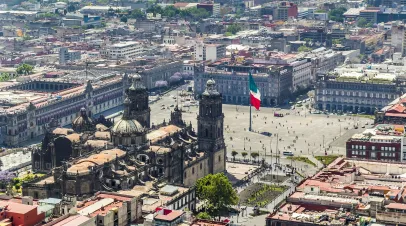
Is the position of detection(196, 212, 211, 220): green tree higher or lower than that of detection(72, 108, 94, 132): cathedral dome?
lower

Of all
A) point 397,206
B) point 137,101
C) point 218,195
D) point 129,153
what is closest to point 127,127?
point 129,153

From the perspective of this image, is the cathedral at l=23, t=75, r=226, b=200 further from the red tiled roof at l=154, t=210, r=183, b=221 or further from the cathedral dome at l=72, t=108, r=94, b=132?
the red tiled roof at l=154, t=210, r=183, b=221

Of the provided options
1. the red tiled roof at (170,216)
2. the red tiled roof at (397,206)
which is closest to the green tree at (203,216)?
the red tiled roof at (170,216)

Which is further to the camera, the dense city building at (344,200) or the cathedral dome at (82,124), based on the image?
the cathedral dome at (82,124)

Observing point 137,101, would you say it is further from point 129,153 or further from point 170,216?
point 170,216

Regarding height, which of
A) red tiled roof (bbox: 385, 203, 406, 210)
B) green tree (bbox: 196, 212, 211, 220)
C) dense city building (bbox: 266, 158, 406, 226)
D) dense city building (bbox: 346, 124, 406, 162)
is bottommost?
green tree (bbox: 196, 212, 211, 220)

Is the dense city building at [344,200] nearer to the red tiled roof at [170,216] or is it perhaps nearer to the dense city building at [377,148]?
the red tiled roof at [170,216]

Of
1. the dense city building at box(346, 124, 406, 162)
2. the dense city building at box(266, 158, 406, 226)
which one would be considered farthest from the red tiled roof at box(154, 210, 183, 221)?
the dense city building at box(346, 124, 406, 162)

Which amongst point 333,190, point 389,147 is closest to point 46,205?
point 333,190
